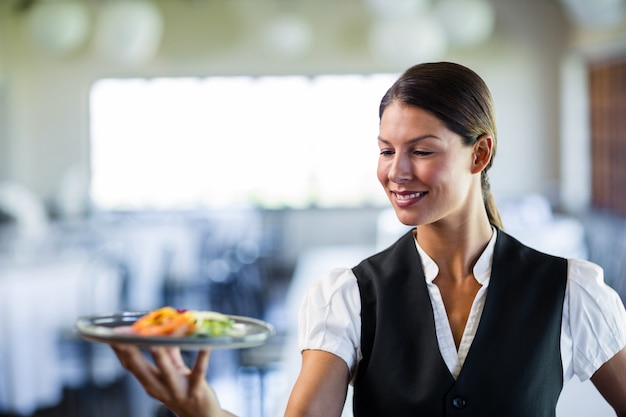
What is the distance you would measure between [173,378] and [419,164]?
1.49ft

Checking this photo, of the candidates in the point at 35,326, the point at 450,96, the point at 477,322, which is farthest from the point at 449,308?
the point at 35,326

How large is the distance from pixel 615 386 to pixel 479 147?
0.39 meters

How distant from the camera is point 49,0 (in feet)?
22.9

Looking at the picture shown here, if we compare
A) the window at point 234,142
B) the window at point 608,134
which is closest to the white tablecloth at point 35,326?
the window at point 608,134

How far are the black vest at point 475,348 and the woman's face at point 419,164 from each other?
0.47 ft

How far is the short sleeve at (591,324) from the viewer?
4.49 feet

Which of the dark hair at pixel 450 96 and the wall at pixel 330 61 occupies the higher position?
the wall at pixel 330 61

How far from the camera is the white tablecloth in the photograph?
4359 mm

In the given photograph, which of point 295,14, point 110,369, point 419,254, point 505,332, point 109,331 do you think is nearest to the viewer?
point 109,331

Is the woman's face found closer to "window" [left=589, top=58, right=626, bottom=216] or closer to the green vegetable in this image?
the green vegetable

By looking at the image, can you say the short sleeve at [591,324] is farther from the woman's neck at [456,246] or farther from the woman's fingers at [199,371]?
the woman's fingers at [199,371]

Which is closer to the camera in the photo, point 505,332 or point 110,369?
point 505,332

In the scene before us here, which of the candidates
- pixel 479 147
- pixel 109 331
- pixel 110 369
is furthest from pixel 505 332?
pixel 110 369

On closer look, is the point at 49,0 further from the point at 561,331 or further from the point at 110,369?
the point at 561,331
